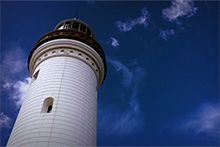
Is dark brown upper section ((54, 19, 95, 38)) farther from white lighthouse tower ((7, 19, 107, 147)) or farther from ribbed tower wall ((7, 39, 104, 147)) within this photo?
ribbed tower wall ((7, 39, 104, 147))

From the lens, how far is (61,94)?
13.4 meters

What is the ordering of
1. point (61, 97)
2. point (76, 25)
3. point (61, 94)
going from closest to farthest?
point (61, 97) < point (61, 94) < point (76, 25)

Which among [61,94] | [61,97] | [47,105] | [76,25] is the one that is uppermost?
[76,25]

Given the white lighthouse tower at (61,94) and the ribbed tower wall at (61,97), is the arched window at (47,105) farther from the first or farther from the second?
the ribbed tower wall at (61,97)

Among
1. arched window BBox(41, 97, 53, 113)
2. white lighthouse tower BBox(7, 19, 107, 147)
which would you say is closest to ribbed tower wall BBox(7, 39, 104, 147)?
white lighthouse tower BBox(7, 19, 107, 147)

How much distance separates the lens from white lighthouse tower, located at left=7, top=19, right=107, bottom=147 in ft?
37.9

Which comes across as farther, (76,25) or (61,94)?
(76,25)

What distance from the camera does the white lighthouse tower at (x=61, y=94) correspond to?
11555mm

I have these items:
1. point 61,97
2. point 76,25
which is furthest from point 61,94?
point 76,25

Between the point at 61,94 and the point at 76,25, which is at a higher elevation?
the point at 76,25

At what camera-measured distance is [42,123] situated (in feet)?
38.7

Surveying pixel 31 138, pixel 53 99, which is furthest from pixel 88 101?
pixel 31 138

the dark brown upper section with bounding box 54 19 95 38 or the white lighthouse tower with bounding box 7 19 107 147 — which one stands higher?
the dark brown upper section with bounding box 54 19 95 38

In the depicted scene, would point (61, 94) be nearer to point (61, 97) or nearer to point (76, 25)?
point (61, 97)
